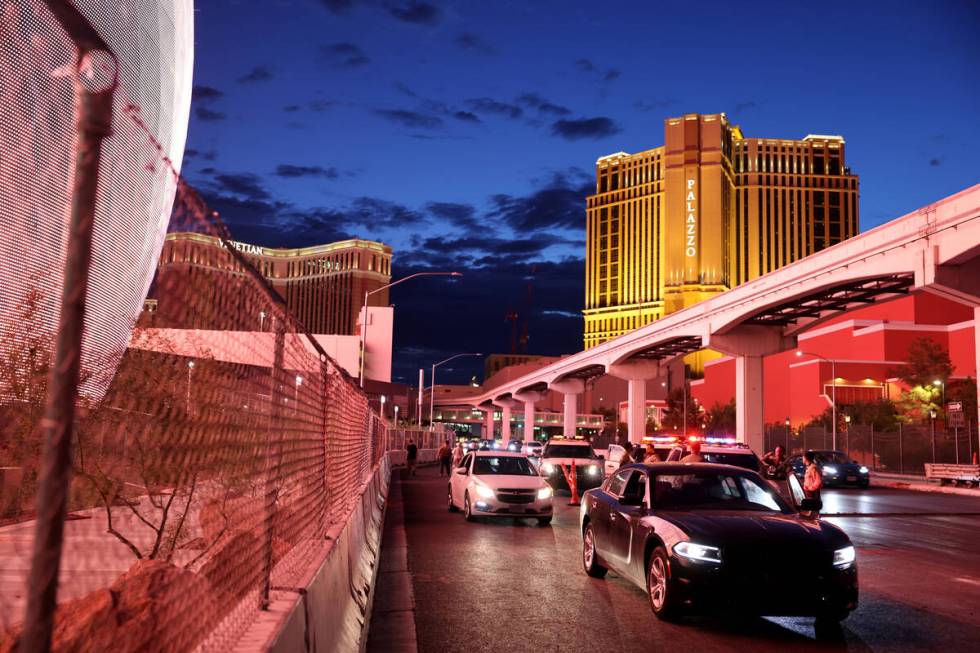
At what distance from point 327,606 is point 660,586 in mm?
4246

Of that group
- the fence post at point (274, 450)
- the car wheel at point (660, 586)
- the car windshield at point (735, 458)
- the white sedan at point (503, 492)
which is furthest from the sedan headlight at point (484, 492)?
the fence post at point (274, 450)

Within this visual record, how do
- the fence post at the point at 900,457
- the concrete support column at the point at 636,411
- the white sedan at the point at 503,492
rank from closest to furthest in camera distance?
the white sedan at the point at 503,492 < the fence post at the point at 900,457 < the concrete support column at the point at 636,411

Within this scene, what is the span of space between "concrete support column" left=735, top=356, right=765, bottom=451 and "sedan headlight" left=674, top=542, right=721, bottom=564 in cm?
4026

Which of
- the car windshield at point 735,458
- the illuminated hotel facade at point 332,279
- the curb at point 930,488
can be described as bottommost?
the curb at point 930,488

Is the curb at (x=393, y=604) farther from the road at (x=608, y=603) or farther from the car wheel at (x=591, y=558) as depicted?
the car wheel at (x=591, y=558)

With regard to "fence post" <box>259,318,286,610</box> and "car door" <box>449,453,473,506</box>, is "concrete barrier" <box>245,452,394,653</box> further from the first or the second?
"car door" <box>449,453,473,506</box>

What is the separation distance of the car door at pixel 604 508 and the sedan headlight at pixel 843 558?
9.53 feet

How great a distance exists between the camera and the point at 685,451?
76.7ft

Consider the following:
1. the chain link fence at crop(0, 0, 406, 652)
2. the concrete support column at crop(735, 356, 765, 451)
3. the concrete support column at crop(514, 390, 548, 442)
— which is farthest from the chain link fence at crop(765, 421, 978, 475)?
the concrete support column at crop(514, 390, 548, 442)

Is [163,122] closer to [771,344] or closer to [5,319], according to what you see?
[5,319]

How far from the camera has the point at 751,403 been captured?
4834 cm

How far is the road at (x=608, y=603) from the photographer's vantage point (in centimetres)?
856

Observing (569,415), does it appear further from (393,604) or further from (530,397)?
(393,604)

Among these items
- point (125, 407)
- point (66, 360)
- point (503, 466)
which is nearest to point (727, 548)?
point (125, 407)
